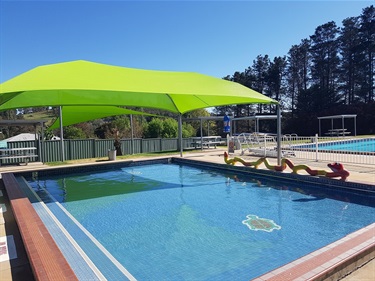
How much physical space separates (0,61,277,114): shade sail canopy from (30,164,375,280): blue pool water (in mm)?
2713

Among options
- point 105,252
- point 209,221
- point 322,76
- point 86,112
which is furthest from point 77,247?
point 322,76

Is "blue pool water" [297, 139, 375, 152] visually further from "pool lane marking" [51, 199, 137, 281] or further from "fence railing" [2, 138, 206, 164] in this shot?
"pool lane marking" [51, 199, 137, 281]

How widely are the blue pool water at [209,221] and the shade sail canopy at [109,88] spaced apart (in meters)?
2.71

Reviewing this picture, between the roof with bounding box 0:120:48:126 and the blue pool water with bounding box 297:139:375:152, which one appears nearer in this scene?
the roof with bounding box 0:120:48:126

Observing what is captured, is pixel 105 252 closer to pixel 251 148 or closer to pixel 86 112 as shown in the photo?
pixel 86 112

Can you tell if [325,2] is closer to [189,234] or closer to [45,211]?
[189,234]

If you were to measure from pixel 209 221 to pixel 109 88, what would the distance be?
3513 millimetres

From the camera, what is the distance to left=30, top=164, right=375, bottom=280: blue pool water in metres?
3.90

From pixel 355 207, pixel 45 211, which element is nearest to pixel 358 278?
pixel 355 207

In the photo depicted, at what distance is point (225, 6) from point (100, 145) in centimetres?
1004

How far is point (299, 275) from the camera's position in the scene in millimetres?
2816

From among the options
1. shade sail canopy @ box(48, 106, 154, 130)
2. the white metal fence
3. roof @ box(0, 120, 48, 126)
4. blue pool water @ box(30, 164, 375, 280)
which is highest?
shade sail canopy @ box(48, 106, 154, 130)

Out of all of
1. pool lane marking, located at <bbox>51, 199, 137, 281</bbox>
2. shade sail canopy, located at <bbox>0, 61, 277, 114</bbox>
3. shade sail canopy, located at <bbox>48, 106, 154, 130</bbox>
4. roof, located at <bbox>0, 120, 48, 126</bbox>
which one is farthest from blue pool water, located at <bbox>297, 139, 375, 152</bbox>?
roof, located at <bbox>0, 120, 48, 126</bbox>

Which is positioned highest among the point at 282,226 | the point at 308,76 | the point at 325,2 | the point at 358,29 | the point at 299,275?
the point at 358,29
